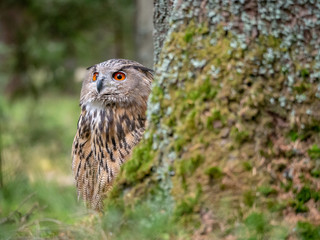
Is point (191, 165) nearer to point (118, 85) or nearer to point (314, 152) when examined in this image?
point (314, 152)

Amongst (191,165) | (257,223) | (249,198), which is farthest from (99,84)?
(257,223)

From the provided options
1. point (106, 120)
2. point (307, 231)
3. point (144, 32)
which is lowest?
point (307, 231)

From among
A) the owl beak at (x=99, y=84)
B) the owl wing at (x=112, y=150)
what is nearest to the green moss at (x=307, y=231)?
the owl wing at (x=112, y=150)

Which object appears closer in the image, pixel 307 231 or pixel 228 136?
pixel 307 231

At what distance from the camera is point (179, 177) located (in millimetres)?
2320

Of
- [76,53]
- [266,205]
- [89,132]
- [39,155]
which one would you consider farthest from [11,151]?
[266,205]

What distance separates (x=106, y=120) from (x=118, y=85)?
281 millimetres

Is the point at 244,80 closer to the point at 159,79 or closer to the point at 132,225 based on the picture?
the point at 159,79

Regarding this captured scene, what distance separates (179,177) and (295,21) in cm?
92

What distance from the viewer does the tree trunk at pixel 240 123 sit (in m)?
2.22

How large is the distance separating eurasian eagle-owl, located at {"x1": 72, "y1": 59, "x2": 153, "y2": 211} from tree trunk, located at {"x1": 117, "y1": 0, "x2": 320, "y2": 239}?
3.92ft

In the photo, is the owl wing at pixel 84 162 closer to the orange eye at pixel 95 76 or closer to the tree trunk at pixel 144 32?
the orange eye at pixel 95 76

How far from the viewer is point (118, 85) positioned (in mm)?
3746

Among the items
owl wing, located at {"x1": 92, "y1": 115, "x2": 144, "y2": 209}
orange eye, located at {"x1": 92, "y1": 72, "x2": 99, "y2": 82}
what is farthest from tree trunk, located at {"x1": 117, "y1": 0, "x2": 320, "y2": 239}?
orange eye, located at {"x1": 92, "y1": 72, "x2": 99, "y2": 82}
